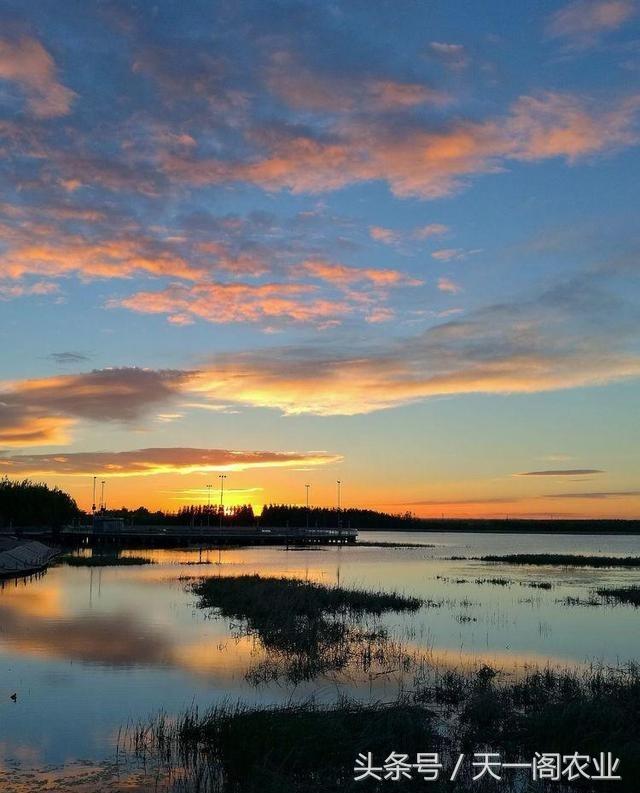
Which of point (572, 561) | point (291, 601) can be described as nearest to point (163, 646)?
point (291, 601)

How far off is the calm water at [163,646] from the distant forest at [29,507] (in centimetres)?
9469

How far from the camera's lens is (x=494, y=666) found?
28.7 metres

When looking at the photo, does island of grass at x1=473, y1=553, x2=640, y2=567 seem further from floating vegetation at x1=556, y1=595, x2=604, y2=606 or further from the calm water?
floating vegetation at x1=556, y1=595, x2=604, y2=606

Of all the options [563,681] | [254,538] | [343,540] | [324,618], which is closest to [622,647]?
[563,681]

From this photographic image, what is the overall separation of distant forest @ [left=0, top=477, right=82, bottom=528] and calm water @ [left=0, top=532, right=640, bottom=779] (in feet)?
311

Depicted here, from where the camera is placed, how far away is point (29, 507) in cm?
15612

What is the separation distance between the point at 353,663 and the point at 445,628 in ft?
36.5

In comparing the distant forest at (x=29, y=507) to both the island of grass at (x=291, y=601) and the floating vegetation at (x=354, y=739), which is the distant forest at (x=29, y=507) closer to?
the island of grass at (x=291, y=601)

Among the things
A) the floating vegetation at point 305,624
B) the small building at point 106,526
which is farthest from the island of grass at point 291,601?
the small building at point 106,526

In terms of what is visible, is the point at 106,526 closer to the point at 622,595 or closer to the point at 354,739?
the point at 622,595

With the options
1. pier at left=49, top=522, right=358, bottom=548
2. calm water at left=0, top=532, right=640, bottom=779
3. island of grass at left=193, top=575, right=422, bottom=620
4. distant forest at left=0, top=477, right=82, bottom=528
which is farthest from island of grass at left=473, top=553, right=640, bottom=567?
distant forest at left=0, top=477, right=82, bottom=528

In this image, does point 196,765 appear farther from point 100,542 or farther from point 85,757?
point 100,542

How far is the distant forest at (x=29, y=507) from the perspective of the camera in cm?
15212

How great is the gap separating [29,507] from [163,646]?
443ft
